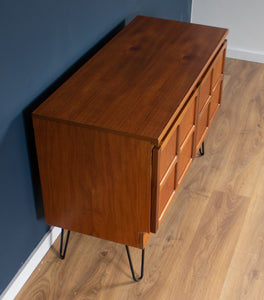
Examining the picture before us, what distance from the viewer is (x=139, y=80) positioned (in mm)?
1741

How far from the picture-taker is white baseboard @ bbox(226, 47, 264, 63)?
3.44 m

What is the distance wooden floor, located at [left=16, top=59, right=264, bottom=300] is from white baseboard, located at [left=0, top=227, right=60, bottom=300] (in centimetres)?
2

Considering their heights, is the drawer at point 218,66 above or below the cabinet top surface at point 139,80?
below

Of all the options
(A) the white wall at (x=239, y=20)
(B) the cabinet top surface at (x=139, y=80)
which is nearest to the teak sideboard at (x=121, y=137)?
(B) the cabinet top surface at (x=139, y=80)

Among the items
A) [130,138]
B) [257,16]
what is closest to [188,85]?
[130,138]

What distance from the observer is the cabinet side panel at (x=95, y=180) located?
150cm

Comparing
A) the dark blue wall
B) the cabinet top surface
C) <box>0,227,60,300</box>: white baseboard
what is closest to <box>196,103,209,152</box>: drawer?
the cabinet top surface

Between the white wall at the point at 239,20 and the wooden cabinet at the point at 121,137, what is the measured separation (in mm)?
1527

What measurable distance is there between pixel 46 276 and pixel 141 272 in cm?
37

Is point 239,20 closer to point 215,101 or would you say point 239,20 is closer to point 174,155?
point 215,101

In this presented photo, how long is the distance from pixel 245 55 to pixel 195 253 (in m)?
1.95

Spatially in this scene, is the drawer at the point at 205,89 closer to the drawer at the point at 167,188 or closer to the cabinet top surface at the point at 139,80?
the cabinet top surface at the point at 139,80

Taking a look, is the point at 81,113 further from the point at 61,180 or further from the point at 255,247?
the point at 255,247

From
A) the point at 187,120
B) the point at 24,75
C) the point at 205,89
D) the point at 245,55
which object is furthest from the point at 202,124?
the point at 245,55
